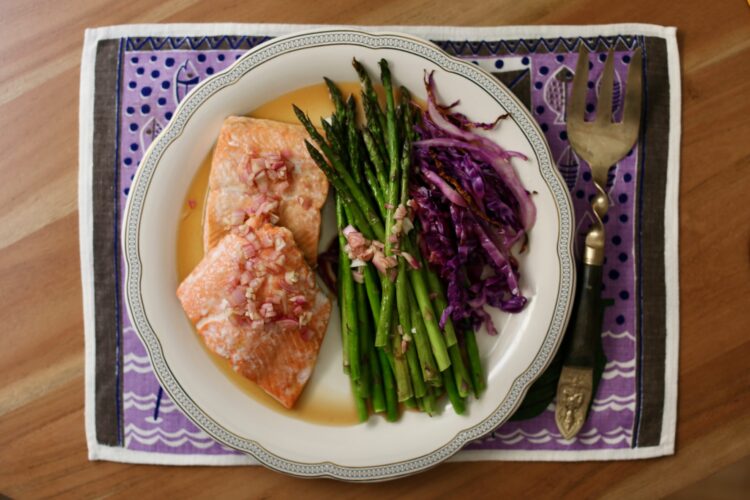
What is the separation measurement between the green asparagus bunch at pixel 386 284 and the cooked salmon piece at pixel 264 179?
10cm

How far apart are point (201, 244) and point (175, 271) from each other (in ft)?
0.58

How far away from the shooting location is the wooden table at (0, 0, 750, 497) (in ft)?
10.1

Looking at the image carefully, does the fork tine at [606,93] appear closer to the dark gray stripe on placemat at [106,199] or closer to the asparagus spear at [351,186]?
the asparagus spear at [351,186]

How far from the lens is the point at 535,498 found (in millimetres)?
3096

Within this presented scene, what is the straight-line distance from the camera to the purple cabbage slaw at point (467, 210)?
2.84m

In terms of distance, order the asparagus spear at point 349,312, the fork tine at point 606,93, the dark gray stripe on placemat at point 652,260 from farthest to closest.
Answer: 1. the dark gray stripe on placemat at point 652,260
2. the fork tine at point 606,93
3. the asparagus spear at point 349,312

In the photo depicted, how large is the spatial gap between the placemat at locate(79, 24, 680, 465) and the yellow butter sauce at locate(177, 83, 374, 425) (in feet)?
1.16

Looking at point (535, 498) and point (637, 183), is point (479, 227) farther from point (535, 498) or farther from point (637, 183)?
point (535, 498)

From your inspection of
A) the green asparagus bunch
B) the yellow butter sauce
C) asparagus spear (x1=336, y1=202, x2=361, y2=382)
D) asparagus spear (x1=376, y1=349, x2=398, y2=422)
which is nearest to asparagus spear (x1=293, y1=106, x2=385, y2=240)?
the green asparagus bunch

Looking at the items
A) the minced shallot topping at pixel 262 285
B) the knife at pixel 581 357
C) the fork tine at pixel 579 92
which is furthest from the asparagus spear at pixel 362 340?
the fork tine at pixel 579 92

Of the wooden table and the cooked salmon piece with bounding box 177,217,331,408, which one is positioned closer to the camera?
the cooked salmon piece with bounding box 177,217,331,408

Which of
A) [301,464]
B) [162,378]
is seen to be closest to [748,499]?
[301,464]

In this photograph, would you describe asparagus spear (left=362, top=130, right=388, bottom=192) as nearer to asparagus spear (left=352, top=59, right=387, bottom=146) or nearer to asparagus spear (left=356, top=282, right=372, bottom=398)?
asparagus spear (left=352, top=59, right=387, bottom=146)

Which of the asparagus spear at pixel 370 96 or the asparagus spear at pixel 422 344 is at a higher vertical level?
the asparagus spear at pixel 370 96
